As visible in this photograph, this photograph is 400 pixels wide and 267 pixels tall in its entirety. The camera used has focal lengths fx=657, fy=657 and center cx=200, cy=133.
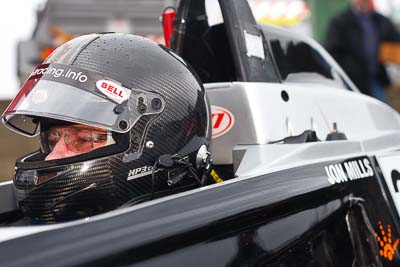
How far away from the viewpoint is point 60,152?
1684 mm

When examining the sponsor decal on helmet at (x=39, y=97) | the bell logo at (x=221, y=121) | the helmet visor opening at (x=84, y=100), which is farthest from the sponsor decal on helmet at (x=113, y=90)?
the bell logo at (x=221, y=121)

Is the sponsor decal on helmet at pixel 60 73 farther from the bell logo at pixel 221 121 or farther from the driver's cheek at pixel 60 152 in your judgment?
the bell logo at pixel 221 121

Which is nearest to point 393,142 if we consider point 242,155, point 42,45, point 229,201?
point 242,155

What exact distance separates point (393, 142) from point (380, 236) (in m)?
0.71

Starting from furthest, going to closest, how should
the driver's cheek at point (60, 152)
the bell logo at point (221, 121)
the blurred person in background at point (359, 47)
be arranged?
1. the blurred person in background at point (359, 47)
2. the bell logo at point (221, 121)
3. the driver's cheek at point (60, 152)

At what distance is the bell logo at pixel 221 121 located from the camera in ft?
6.81

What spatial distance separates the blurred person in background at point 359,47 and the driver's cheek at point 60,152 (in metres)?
3.60

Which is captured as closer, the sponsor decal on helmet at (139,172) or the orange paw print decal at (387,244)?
the sponsor decal on helmet at (139,172)

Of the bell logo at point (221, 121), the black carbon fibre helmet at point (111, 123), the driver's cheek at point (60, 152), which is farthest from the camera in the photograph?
the bell logo at point (221, 121)

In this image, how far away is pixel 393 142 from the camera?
2.39 metres

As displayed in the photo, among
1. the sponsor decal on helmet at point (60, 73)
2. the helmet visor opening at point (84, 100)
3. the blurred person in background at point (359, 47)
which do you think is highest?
the blurred person in background at point (359, 47)

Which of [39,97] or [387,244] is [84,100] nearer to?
[39,97]

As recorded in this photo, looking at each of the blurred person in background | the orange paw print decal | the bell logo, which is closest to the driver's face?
the bell logo

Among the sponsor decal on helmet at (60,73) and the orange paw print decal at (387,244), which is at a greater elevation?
the sponsor decal on helmet at (60,73)
